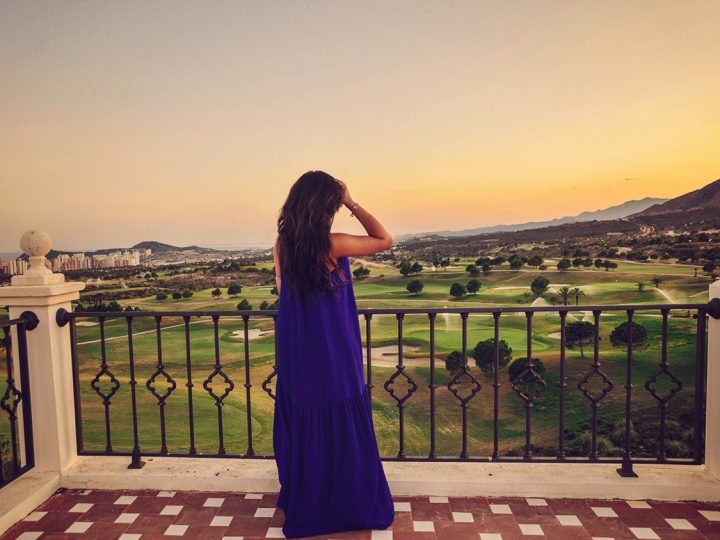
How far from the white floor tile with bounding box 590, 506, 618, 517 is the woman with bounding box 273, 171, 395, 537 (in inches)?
46.8

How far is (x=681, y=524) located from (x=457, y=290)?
50.6 meters

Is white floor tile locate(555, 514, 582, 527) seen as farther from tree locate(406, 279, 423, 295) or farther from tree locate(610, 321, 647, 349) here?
tree locate(406, 279, 423, 295)

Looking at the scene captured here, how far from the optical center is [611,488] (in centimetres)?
277

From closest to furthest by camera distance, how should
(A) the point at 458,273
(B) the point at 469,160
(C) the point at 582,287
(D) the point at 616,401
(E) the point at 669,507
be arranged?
(E) the point at 669,507, (B) the point at 469,160, (D) the point at 616,401, (C) the point at 582,287, (A) the point at 458,273

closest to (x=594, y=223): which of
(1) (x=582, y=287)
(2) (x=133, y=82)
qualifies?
(1) (x=582, y=287)

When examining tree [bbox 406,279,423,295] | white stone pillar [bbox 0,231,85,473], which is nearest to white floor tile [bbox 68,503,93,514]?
white stone pillar [bbox 0,231,85,473]

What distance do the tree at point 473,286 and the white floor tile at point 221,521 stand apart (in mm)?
49160

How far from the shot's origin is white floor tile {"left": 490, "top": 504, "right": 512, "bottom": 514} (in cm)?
263

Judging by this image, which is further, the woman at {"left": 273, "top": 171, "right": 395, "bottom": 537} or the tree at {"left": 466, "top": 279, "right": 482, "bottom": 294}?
the tree at {"left": 466, "top": 279, "right": 482, "bottom": 294}

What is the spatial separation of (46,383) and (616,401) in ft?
168

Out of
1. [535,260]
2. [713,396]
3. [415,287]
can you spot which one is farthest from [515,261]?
[713,396]

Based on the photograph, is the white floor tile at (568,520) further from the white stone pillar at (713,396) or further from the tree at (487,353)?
the tree at (487,353)

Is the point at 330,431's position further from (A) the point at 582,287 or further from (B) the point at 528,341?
(A) the point at 582,287

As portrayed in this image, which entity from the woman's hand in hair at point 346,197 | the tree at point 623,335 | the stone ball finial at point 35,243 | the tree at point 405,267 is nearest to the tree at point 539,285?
the tree at point 405,267
